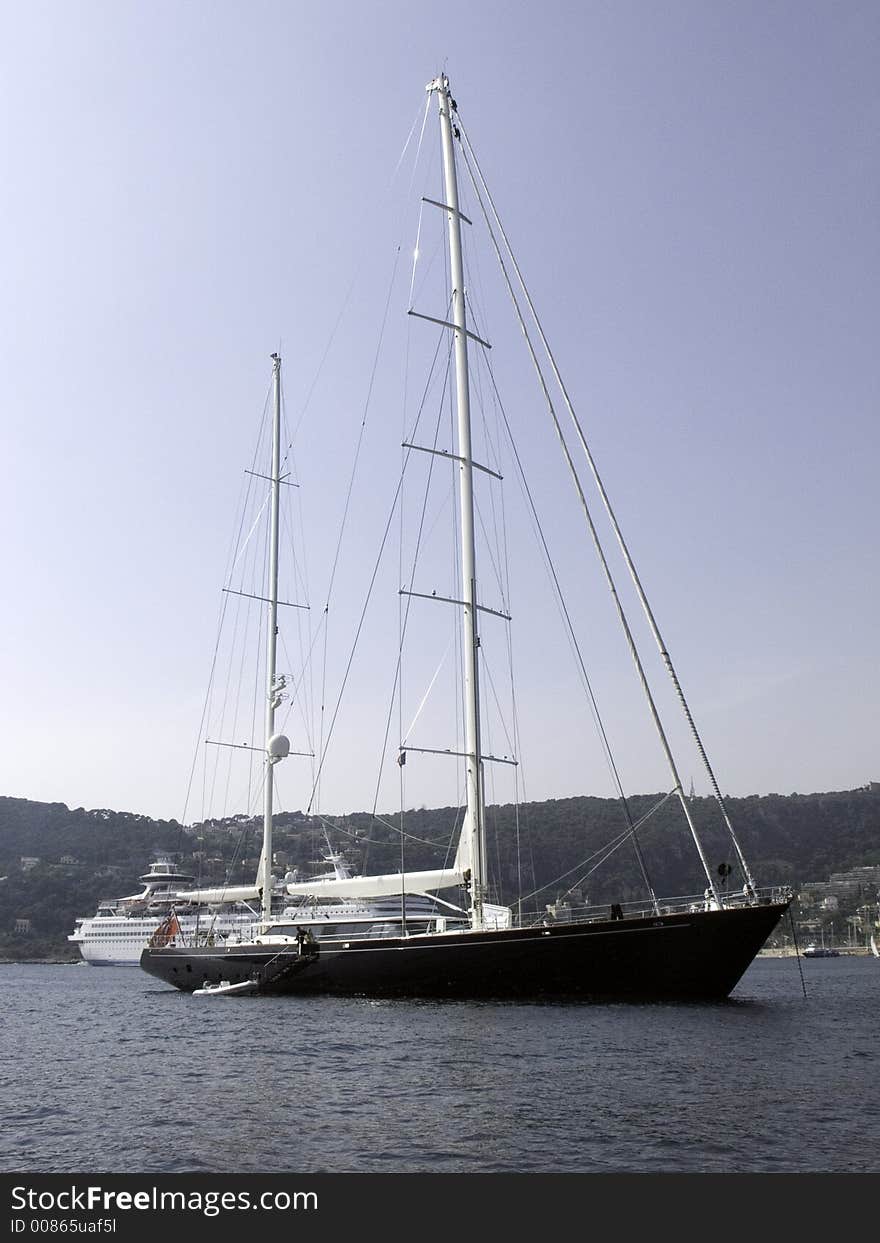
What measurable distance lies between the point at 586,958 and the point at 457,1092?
12836 mm

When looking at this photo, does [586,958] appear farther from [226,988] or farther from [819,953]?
[819,953]

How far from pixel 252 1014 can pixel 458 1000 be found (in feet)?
20.8

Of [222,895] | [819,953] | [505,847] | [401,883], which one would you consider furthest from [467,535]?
[819,953]

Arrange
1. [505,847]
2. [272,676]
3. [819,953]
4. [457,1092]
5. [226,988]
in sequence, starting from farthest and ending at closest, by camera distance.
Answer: [505,847], [819,953], [272,676], [226,988], [457,1092]

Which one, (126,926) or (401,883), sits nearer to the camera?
(401,883)

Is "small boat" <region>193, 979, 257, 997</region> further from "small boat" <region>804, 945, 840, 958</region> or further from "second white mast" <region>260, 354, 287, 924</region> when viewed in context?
"small boat" <region>804, 945, 840, 958</region>

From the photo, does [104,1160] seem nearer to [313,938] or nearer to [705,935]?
[705,935]

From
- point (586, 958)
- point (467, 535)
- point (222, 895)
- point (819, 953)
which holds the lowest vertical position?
point (586, 958)

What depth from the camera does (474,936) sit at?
29.9 meters

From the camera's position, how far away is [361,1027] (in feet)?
84.0

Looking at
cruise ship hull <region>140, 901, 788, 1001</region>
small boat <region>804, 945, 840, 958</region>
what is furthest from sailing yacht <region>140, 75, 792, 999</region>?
small boat <region>804, 945, 840, 958</region>

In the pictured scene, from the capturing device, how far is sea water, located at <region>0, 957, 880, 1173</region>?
12422 millimetres
